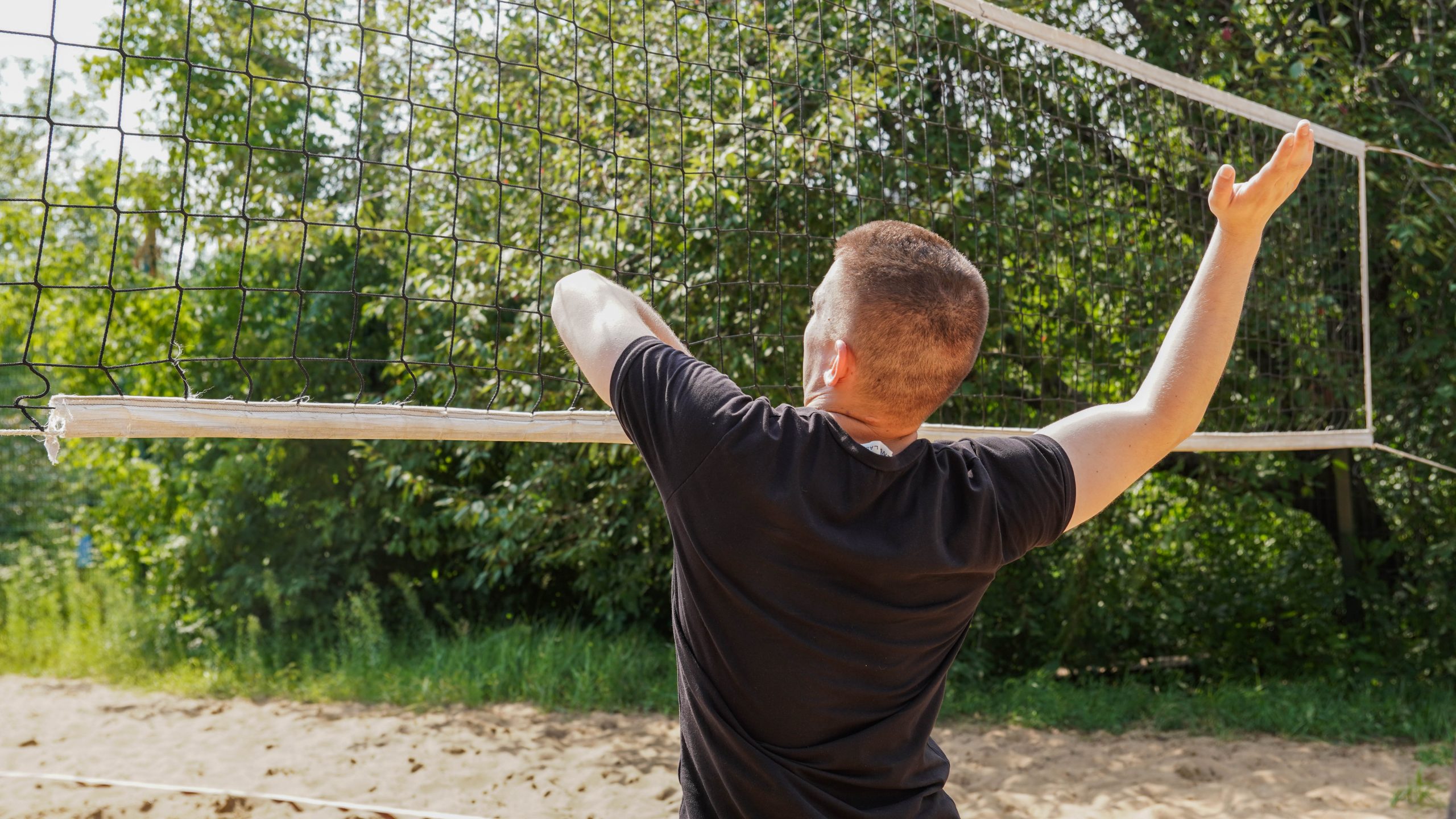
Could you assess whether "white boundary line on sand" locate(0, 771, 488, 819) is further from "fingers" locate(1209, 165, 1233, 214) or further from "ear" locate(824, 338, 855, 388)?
"fingers" locate(1209, 165, 1233, 214)

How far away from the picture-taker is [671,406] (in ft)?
4.11

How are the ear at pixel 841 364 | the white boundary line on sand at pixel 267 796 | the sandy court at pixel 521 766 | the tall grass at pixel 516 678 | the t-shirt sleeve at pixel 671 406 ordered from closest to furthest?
the t-shirt sleeve at pixel 671 406
the ear at pixel 841 364
the white boundary line on sand at pixel 267 796
the sandy court at pixel 521 766
the tall grass at pixel 516 678

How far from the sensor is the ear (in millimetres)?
1340

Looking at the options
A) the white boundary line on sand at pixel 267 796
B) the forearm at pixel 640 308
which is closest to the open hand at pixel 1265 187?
the forearm at pixel 640 308

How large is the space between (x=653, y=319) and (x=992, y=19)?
231 cm

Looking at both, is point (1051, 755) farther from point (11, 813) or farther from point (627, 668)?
point (11, 813)

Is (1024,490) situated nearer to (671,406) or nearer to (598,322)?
(671,406)

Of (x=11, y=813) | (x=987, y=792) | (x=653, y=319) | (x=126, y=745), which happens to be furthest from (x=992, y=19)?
(x=126, y=745)

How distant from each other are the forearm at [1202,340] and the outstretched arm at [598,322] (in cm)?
67

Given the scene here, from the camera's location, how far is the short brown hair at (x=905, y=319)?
52.2 inches

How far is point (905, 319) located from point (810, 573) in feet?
1.07

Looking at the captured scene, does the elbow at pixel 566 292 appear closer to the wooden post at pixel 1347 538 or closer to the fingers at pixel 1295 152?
the fingers at pixel 1295 152

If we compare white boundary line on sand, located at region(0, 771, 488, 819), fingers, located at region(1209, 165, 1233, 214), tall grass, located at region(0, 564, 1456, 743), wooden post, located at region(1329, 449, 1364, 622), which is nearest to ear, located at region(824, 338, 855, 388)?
fingers, located at region(1209, 165, 1233, 214)

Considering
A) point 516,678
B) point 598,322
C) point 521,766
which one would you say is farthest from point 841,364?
point 516,678
